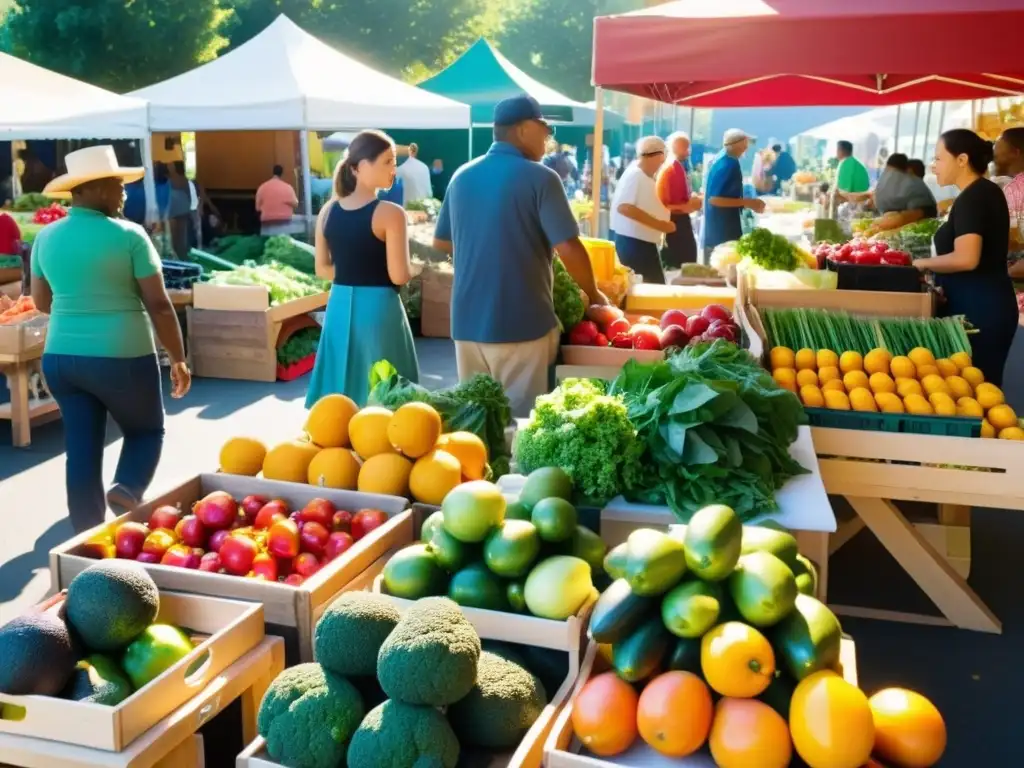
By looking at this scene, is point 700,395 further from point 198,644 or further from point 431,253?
point 431,253

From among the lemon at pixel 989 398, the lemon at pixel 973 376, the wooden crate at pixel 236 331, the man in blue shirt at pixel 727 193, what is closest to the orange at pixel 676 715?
the lemon at pixel 989 398

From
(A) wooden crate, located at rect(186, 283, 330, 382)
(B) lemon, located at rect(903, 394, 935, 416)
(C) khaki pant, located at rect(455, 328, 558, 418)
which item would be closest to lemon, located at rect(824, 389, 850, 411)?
(B) lemon, located at rect(903, 394, 935, 416)

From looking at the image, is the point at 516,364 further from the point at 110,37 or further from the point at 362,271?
the point at 110,37

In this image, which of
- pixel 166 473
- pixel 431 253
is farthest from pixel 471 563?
pixel 431 253

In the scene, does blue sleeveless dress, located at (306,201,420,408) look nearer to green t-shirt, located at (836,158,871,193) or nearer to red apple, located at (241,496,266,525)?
red apple, located at (241,496,266,525)

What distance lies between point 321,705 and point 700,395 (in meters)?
1.49

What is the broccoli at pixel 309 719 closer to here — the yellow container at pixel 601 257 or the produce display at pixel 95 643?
the produce display at pixel 95 643

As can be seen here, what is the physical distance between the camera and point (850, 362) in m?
3.96

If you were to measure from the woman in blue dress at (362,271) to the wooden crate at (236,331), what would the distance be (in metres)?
3.53

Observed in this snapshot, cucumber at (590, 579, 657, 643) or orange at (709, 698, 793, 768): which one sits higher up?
cucumber at (590, 579, 657, 643)

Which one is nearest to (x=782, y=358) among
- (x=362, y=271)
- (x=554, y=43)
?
(x=362, y=271)

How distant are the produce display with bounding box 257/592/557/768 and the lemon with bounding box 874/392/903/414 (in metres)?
2.13

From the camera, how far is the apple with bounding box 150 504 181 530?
2.69 metres

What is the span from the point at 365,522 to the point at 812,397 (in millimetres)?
1839
